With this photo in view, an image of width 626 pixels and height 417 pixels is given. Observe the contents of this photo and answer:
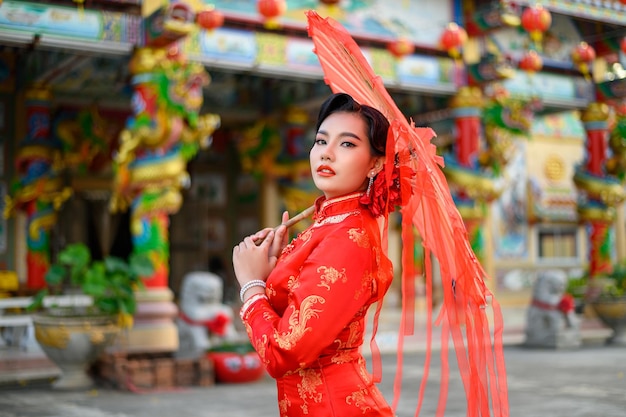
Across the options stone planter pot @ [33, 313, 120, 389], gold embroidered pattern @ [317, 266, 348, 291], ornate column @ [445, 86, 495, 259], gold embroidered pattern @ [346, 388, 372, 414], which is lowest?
stone planter pot @ [33, 313, 120, 389]

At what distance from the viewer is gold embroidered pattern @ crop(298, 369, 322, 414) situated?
2254mm

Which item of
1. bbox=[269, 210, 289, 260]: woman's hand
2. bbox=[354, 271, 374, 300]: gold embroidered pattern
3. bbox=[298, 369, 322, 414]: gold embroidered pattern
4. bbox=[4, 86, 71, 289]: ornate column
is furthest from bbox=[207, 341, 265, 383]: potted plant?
bbox=[354, 271, 374, 300]: gold embroidered pattern

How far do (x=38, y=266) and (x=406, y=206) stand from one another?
10.2 meters

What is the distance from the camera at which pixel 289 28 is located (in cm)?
1038

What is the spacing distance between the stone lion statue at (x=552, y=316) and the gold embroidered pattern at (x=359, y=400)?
887 cm

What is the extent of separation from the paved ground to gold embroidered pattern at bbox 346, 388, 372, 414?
4.01 meters

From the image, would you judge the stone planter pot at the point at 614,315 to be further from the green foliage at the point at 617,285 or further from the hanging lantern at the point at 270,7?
the hanging lantern at the point at 270,7

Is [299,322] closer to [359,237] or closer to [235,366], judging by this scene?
[359,237]

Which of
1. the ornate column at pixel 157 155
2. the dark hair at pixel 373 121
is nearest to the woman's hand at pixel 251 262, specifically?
the dark hair at pixel 373 121

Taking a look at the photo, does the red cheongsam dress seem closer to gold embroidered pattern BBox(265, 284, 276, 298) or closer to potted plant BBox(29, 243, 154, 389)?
gold embroidered pattern BBox(265, 284, 276, 298)

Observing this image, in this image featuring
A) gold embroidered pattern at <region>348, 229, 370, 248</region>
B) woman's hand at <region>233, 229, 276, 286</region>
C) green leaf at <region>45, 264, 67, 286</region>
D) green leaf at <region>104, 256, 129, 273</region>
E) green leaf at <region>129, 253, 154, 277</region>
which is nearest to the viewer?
gold embroidered pattern at <region>348, 229, 370, 248</region>

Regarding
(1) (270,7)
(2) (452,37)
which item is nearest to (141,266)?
(1) (270,7)

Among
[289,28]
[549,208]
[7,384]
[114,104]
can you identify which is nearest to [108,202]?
[114,104]

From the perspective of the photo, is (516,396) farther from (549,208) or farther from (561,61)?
(549,208)
